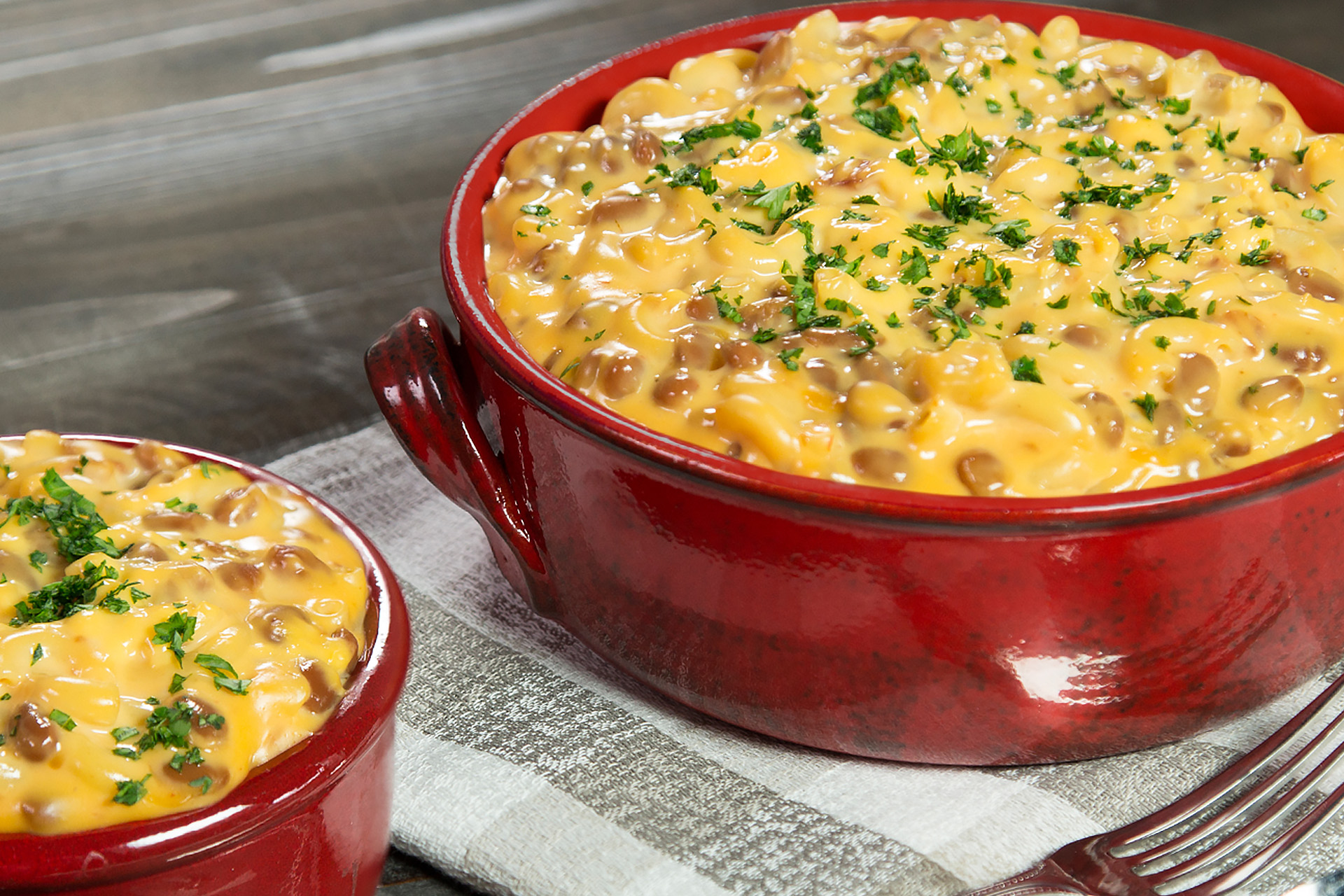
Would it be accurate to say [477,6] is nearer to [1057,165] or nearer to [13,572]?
[1057,165]

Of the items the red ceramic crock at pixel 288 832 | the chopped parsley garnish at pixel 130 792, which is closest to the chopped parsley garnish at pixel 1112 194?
the red ceramic crock at pixel 288 832

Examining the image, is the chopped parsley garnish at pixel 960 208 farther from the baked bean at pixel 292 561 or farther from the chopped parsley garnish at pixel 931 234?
the baked bean at pixel 292 561

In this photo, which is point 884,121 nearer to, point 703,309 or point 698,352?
point 703,309

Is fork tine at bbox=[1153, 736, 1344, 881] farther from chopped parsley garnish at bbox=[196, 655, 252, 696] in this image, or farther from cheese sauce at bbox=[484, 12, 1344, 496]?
chopped parsley garnish at bbox=[196, 655, 252, 696]

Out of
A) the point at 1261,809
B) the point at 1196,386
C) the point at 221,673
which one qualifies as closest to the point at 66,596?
the point at 221,673

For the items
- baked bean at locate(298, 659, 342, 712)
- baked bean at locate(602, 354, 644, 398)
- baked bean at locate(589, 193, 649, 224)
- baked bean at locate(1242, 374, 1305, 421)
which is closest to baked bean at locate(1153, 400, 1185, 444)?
baked bean at locate(1242, 374, 1305, 421)
